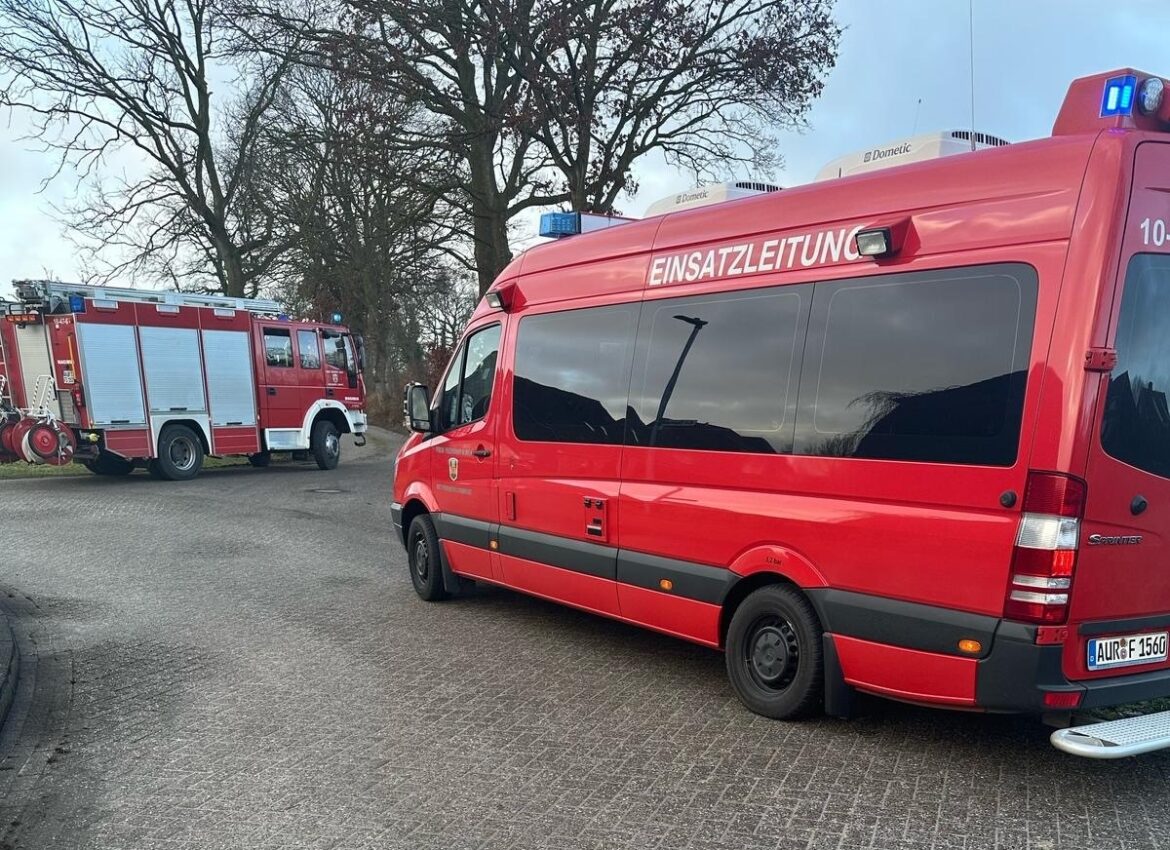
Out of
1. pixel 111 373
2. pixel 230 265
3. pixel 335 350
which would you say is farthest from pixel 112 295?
pixel 230 265

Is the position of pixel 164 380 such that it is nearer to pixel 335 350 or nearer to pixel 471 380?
pixel 335 350

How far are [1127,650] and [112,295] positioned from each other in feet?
52.1

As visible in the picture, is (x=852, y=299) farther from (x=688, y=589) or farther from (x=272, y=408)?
(x=272, y=408)

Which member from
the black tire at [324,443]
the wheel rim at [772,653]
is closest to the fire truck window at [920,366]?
the wheel rim at [772,653]

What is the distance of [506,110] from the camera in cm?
1394

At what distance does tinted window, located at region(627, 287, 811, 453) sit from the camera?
14.8ft

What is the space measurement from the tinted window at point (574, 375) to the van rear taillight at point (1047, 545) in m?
2.45

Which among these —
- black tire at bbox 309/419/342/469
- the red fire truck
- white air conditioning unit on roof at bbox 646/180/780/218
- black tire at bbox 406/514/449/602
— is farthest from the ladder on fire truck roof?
white air conditioning unit on roof at bbox 646/180/780/218

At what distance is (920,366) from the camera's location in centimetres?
392

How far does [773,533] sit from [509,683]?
182cm

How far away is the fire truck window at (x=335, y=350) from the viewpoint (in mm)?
18562

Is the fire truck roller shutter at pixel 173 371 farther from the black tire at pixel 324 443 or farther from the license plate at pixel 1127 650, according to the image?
the license plate at pixel 1127 650

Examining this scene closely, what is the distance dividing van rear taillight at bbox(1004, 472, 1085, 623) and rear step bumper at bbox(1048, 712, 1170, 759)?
44 centimetres

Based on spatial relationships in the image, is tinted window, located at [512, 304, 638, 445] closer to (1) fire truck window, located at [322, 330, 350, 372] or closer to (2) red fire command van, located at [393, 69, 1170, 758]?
(2) red fire command van, located at [393, 69, 1170, 758]
